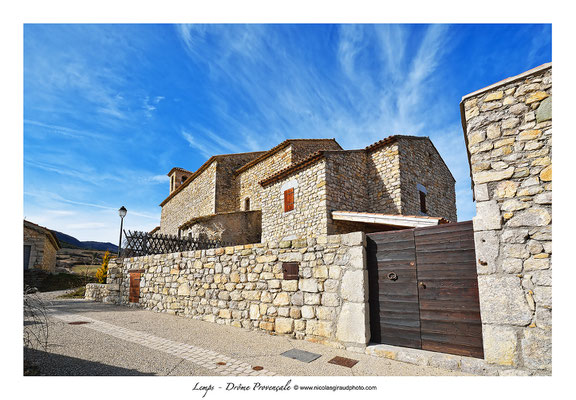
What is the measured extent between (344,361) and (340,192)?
7.47 metres

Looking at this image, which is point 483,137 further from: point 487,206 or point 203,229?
point 203,229

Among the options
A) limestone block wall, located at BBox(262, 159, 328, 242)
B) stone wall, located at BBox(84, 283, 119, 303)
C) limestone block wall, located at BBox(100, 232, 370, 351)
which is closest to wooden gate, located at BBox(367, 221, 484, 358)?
limestone block wall, located at BBox(100, 232, 370, 351)

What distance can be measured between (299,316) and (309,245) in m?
1.26

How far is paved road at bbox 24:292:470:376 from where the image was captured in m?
3.74

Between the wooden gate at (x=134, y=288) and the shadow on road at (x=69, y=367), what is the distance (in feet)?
18.8

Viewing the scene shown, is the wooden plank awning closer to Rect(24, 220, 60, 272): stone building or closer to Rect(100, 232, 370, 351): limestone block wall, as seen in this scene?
Rect(100, 232, 370, 351): limestone block wall

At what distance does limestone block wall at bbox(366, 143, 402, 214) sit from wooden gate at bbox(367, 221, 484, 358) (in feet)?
22.8

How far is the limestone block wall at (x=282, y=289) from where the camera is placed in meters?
4.73

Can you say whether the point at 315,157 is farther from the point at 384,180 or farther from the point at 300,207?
the point at 384,180

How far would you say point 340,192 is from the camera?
36.4 ft

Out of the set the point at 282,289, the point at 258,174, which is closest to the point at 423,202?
the point at 258,174

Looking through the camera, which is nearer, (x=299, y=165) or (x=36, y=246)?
(x=299, y=165)

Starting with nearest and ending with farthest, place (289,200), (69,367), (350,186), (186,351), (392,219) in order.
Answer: (69,367)
(186,351)
(392,219)
(350,186)
(289,200)
